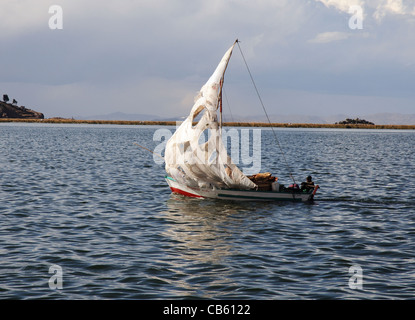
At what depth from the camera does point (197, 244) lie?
2209 centimetres

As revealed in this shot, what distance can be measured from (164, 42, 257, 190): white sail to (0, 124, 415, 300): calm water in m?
1.60

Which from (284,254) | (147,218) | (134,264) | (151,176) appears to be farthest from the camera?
(151,176)

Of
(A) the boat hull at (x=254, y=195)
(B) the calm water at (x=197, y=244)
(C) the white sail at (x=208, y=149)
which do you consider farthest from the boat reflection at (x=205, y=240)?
(C) the white sail at (x=208, y=149)

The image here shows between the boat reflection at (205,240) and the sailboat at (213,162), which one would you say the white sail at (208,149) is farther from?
the boat reflection at (205,240)

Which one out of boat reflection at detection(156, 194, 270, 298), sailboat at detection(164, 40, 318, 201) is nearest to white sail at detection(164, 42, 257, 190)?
sailboat at detection(164, 40, 318, 201)

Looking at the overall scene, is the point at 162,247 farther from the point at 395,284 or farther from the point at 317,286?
the point at 395,284

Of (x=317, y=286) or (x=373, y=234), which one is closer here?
(x=317, y=286)

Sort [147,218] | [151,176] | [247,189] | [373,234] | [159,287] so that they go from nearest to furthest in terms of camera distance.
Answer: [159,287] < [373,234] < [147,218] < [247,189] < [151,176]

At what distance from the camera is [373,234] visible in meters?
24.7

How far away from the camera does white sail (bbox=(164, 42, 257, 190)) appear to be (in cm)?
3225

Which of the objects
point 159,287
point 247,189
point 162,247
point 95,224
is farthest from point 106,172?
point 159,287

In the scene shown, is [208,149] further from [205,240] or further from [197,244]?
[197,244]

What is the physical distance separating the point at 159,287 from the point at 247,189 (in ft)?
57.4

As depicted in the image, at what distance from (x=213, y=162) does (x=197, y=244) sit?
1075 centimetres
